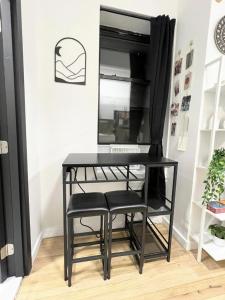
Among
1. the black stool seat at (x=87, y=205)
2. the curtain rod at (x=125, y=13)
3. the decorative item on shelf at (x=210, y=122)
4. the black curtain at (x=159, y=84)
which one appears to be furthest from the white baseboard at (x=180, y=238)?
the curtain rod at (x=125, y=13)

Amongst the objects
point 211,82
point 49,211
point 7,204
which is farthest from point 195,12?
point 49,211

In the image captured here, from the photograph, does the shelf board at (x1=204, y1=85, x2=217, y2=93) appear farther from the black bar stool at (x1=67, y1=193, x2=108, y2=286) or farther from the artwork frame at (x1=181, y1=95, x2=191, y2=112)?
the black bar stool at (x1=67, y1=193, x2=108, y2=286)

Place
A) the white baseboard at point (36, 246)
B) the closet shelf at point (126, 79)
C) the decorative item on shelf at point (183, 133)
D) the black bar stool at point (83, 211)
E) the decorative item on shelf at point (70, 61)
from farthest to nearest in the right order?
the closet shelf at point (126, 79) → the decorative item on shelf at point (183, 133) → the decorative item on shelf at point (70, 61) → the white baseboard at point (36, 246) → the black bar stool at point (83, 211)

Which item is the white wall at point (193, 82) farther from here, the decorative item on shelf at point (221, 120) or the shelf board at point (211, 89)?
the decorative item on shelf at point (221, 120)

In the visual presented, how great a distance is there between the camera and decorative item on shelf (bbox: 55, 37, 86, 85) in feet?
5.56

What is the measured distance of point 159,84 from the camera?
75.8 inches

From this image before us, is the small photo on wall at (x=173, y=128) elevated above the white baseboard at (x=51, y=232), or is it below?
above

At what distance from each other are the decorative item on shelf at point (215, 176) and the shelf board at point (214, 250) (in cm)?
43

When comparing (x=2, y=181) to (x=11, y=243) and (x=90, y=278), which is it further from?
(x=90, y=278)

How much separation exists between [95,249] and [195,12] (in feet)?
8.42

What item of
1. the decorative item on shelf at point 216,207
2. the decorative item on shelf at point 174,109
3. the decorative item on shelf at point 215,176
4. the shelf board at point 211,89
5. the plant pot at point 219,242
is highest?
the shelf board at point 211,89

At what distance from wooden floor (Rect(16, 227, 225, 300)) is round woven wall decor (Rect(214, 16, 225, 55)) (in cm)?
201

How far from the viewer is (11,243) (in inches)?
52.5

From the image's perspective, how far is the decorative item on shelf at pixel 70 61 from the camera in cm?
170
